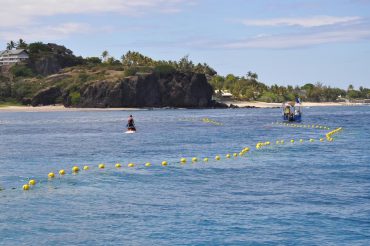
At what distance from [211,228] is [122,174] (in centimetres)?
1743

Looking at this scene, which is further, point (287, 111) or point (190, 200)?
point (287, 111)

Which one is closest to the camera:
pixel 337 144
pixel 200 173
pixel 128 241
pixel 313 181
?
pixel 128 241

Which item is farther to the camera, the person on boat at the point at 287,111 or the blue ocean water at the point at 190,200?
the person on boat at the point at 287,111

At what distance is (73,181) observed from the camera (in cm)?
3794

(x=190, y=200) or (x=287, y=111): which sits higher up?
(x=287, y=111)

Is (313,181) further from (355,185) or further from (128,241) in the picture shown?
(128,241)

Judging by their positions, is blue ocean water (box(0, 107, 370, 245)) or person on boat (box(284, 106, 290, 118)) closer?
blue ocean water (box(0, 107, 370, 245))

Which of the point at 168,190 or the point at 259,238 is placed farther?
the point at 168,190

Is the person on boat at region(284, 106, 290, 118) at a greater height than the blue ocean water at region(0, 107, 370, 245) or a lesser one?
greater

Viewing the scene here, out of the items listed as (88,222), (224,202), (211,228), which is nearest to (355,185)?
(224,202)

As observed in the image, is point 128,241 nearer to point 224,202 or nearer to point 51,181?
point 224,202

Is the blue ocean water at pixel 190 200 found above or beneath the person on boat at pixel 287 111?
beneath

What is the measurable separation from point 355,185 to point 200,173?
427 inches

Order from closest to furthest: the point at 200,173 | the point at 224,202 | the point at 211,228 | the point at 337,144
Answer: the point at 211,228 → the point at 224,202 → the point at 200,173 → the point at 337,144
